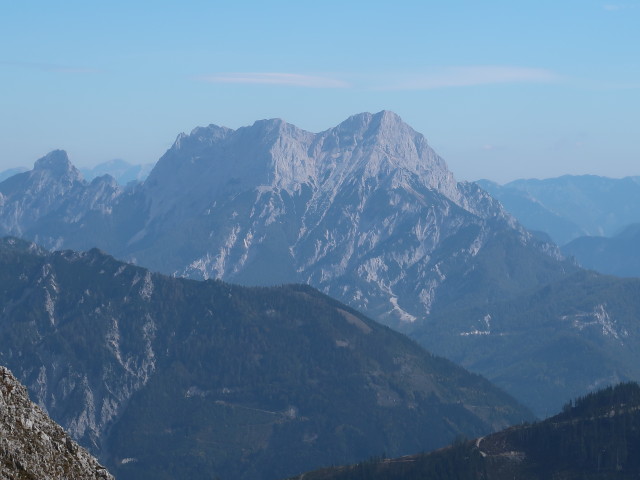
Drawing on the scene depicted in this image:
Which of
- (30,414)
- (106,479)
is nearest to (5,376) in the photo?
(30,414)

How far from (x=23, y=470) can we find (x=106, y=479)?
1074 centimetres

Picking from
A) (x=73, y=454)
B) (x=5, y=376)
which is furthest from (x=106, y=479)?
(x=5, y=376)

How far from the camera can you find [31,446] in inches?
4158

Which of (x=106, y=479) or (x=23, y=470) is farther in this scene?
(x=106, y=479)

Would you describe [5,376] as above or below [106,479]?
above

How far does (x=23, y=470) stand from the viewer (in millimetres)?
103062

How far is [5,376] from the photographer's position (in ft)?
348

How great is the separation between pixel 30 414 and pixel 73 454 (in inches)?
239

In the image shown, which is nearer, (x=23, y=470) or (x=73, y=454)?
(x=23, y=470)

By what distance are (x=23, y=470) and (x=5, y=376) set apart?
356 inches

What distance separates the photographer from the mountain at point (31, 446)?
4050 inches

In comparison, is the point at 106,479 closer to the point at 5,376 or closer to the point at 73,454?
the point at 73,454

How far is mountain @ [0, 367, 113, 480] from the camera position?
338 ft

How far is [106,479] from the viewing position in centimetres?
11162
